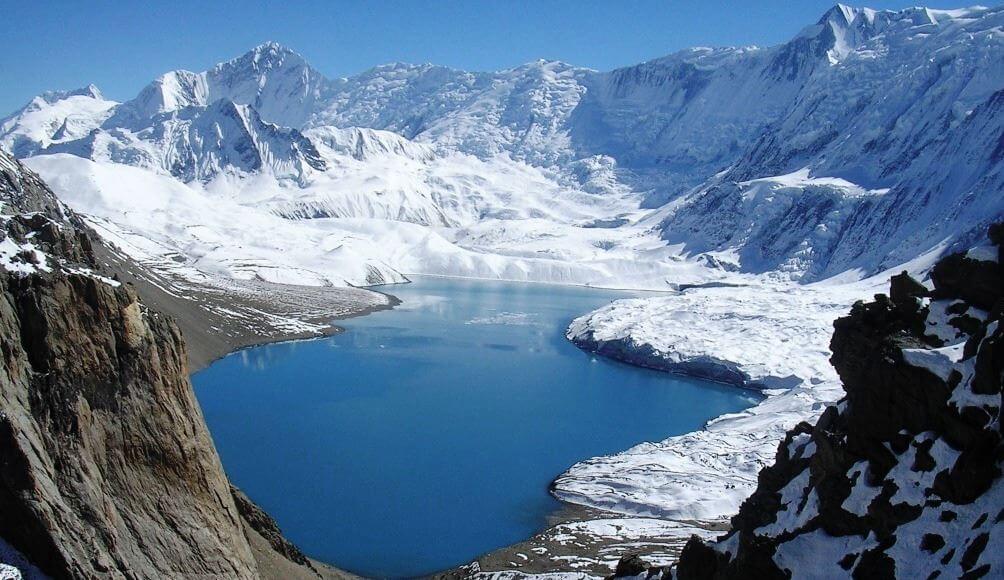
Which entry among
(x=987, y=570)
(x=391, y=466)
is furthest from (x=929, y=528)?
(x=391, y=466)

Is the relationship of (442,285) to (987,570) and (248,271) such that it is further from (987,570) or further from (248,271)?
(987,570)

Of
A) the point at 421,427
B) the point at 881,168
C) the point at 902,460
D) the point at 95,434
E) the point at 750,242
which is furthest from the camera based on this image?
the point at 750,242

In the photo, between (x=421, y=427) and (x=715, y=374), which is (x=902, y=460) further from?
(x=715, y=374)

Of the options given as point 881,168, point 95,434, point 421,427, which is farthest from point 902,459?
point 881,168

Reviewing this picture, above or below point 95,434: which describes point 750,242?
above

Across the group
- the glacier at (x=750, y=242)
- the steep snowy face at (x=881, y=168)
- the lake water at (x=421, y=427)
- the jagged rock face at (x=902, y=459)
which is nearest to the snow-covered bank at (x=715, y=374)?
the glacier at (x=750, y=242)

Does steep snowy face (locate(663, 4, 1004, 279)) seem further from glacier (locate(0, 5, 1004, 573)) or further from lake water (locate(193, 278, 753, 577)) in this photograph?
lake water (locate(193, 278, 753, 577))
